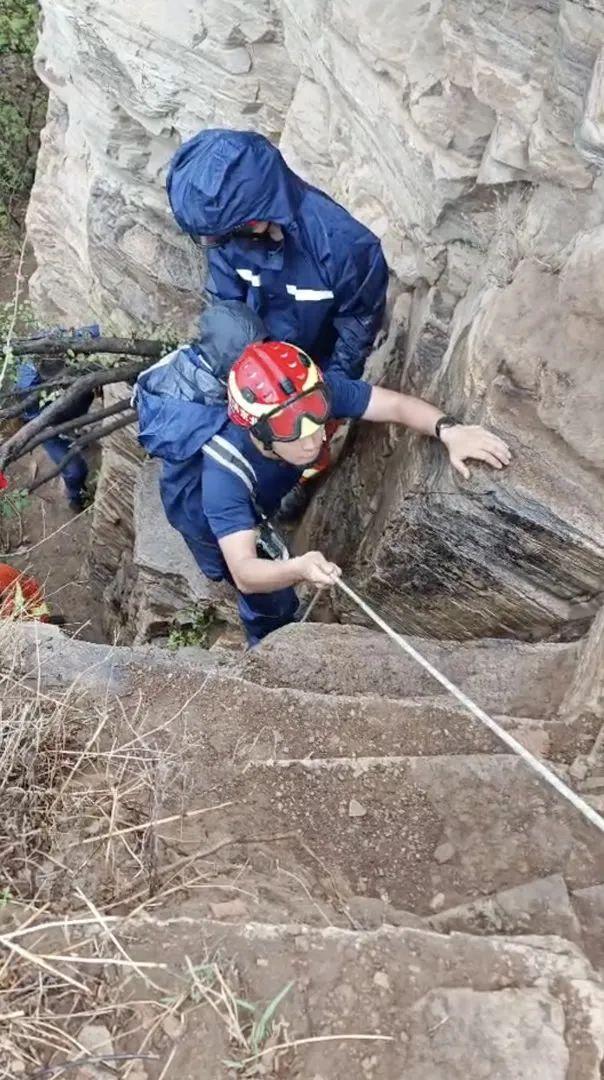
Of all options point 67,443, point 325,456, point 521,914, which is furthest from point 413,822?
point 67,443

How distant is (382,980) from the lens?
2.19 meters

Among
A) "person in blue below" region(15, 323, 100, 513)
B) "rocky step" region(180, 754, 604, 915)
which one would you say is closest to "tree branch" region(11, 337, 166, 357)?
"person in blue below" region(15, 323, 100, 513)

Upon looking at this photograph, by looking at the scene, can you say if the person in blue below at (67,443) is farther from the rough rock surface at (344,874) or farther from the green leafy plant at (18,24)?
the green leafy plant at (18,24)

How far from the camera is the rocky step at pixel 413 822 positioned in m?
2.68

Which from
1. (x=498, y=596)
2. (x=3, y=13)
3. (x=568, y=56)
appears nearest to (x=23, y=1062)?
(x=498, y=596)

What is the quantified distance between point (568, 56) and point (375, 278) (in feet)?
4.86

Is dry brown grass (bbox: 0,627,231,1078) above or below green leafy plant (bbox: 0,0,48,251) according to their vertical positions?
above

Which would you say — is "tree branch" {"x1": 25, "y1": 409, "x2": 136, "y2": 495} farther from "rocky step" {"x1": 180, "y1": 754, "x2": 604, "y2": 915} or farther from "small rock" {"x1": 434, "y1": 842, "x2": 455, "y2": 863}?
"small rock" {"x1": 434, "y1": 842, "x2": 455, "y2": 863}

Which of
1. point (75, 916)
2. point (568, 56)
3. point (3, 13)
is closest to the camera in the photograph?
point (75, 916)

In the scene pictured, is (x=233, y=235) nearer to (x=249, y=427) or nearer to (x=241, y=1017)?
(x=249, y=427)

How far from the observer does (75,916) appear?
2.28 meters

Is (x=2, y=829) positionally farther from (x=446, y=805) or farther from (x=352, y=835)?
(x=446, y=805)

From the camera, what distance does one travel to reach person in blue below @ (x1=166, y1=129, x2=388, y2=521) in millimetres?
3961

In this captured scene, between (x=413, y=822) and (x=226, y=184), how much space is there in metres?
2.76
